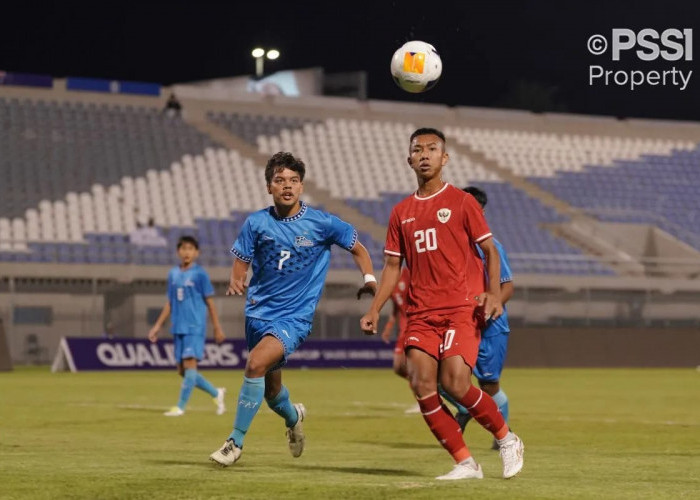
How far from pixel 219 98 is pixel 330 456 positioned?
40882 millimetres

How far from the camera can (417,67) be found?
13.7 metres

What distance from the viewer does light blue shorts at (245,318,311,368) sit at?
10.7 metres

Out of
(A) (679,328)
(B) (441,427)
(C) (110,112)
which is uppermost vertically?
(C) (110,112)

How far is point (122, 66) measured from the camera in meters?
57.2

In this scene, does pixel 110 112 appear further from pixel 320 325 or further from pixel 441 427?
pixel 441 427

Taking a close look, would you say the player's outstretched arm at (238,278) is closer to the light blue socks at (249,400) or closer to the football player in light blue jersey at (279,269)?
the football player in light blue jersey at (279,269)

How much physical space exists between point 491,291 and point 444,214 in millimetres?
645

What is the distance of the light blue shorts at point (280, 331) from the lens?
10.7 meters

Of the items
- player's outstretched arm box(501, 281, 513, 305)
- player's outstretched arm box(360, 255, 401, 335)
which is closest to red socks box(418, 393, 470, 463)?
player's outstretched arm box(360, 255, 401, 335)

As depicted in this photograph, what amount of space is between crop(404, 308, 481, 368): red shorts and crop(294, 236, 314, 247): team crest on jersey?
1.72m

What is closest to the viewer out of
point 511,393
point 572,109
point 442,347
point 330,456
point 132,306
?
point 442,347

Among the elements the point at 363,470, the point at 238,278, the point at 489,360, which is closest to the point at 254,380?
the point at 238,278

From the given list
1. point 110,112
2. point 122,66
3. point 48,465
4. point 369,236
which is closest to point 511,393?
point 48,465

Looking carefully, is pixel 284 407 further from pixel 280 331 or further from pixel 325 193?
pixel 325 193
